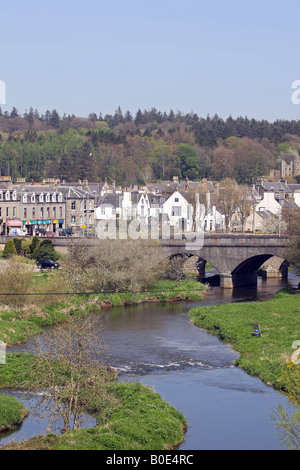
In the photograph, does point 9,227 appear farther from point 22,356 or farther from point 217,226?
point 22,356

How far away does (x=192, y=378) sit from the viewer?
4328 cm

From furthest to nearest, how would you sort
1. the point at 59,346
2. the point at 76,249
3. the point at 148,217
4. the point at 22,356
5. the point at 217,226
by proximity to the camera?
the point at 217,226 < the point at 148,217 < the point at 76,249 < the point at 22,356 < the point at 59,346

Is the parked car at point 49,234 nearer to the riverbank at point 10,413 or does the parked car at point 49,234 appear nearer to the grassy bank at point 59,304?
the grassy bank at point 59,304

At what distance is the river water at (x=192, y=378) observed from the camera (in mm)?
34781

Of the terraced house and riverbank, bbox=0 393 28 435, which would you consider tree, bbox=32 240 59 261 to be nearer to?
the terraced house

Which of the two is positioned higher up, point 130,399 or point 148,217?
point 148,217

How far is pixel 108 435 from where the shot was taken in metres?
32.2

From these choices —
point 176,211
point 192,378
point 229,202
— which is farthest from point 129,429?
point 229,202

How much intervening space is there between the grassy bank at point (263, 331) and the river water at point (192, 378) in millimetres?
752

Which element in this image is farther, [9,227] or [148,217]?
[148,217]

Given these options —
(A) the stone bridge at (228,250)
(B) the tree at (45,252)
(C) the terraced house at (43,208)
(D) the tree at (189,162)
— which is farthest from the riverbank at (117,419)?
(D) the tree at (189,162)

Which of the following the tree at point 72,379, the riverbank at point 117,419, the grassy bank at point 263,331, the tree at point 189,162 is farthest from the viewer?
the tree at point 189,162

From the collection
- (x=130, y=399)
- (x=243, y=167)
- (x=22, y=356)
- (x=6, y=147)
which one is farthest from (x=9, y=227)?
(x=243, y=167)

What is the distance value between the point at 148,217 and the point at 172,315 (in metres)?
40.0
